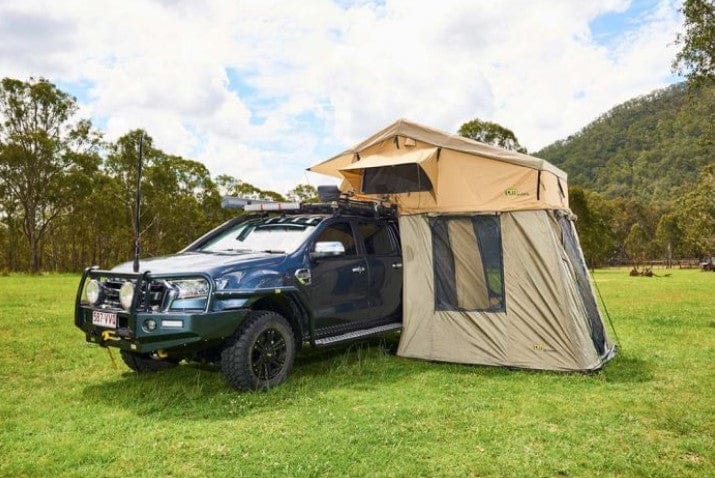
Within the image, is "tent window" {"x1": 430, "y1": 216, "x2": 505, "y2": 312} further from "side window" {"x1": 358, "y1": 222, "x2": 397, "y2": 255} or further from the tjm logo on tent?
"side window" {"x1": 358, "y1": 222, "x2": 397, "y2": 255}

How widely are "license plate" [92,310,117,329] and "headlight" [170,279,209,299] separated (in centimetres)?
66

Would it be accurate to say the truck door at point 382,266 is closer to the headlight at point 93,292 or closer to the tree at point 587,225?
the headlight at point 93,292

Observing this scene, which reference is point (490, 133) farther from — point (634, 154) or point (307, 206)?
point (634, 154)

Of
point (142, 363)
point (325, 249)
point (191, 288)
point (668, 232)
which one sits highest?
point (668, 232)

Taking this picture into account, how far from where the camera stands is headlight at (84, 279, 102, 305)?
583 centimetres

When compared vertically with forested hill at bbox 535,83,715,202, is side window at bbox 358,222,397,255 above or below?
below

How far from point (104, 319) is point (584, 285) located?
233 inches

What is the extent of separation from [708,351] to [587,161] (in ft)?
350

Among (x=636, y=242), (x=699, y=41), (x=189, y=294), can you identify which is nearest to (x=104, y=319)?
(x=189, y=294)

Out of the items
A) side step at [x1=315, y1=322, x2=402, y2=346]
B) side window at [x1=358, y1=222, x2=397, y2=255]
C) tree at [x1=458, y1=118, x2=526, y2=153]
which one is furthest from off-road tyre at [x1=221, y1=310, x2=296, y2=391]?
tree at [x1=458, y1=118, x2=526, y2=153]

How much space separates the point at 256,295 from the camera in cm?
575

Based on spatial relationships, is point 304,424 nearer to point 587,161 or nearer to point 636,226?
point 636,226

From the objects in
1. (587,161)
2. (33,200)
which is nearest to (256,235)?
(33,200)

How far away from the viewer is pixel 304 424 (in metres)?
4.75
